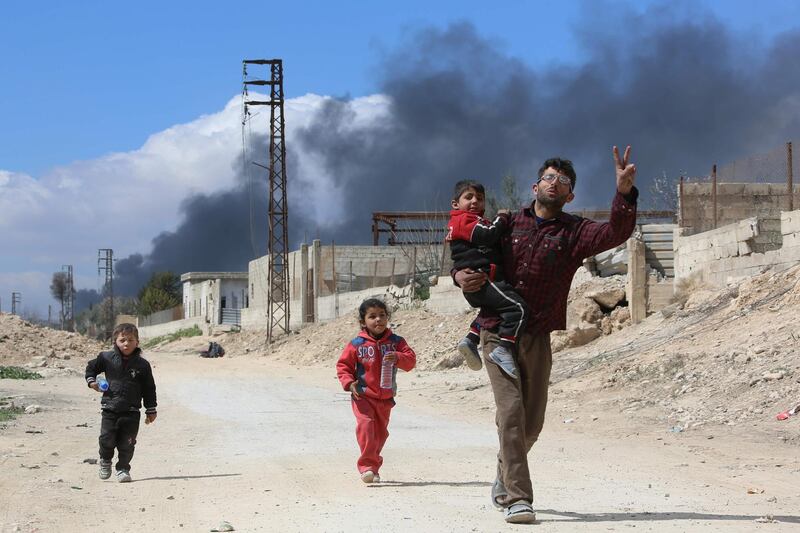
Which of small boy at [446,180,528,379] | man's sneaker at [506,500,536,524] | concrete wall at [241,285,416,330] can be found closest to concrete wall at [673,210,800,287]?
small boy at [446,180,528,379]

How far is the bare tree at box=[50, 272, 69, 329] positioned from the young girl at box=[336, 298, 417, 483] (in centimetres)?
12099

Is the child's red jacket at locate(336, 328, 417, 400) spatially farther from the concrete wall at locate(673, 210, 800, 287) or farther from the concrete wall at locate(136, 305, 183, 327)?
the concrete wall at locate(136, 305, 183, 327)

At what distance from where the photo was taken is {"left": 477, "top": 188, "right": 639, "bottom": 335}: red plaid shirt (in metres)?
6.73

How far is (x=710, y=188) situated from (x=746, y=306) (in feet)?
25.1

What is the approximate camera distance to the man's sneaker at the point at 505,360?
21.7 ft

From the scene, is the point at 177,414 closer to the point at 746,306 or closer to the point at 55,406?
the point at 55,406

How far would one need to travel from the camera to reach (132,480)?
9008 millimetres

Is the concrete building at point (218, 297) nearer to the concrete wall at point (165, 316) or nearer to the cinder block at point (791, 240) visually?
the concrete wall at point (165, 316)

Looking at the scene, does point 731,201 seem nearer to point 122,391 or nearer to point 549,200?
point 122,391

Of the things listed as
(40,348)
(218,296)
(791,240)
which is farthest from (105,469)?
(218,296)

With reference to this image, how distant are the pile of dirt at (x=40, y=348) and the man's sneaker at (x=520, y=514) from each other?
25.2 meters

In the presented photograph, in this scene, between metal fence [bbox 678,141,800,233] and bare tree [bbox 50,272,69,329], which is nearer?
metal fence [bbox 678,141,800,233]

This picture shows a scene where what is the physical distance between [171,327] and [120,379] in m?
74.2

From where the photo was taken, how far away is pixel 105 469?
9.15 meters
